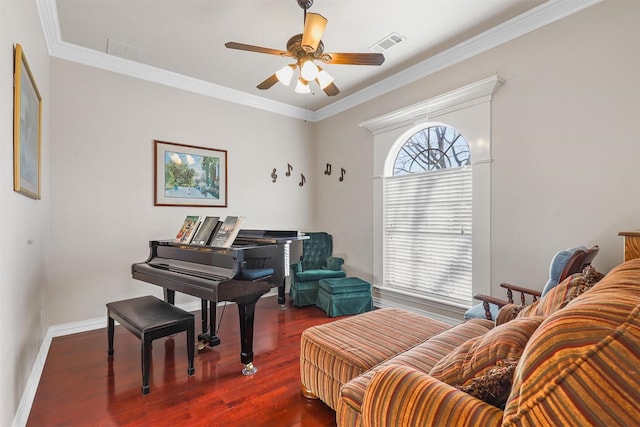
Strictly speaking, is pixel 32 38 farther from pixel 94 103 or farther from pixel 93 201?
pixel 93 201

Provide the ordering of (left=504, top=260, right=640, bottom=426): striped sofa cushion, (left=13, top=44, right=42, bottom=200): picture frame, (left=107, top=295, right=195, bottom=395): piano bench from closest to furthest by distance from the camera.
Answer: (left=504, top=260, right=640, bottom=426): striped sofa cushion
(left=13, top=44, right=42, bottom=200): picture frame
(left=107, top=295, right=195, bottom=395): piano bench

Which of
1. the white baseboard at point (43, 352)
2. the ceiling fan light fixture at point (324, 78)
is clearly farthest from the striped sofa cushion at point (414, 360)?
the ceiling fan light fixture at point (324, 78)

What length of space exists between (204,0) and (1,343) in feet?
8.85

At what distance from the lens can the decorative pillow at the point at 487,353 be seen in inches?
38.9

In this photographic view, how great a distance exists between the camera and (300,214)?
5.14 metres

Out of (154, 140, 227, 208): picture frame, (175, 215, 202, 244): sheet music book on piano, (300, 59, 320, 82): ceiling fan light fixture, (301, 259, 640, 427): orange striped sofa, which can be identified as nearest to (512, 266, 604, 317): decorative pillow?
(301, 259, 640, 427): orange striped sofa

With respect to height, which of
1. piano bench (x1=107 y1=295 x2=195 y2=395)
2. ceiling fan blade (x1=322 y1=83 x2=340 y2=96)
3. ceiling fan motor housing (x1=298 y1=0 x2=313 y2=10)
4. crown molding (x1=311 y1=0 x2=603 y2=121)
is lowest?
piano bench (x1=107 y1=295 x2=195 y2=395)

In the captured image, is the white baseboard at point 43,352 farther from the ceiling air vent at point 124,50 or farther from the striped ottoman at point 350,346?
the ceiling air vent at point 124,50

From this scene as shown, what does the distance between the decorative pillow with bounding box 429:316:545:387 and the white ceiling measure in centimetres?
266

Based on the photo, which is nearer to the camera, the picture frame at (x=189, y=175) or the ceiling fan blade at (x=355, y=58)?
the ceiling fan blade at (x=355, y=58)

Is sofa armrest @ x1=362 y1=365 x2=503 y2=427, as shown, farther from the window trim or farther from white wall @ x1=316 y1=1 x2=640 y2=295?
the window trim

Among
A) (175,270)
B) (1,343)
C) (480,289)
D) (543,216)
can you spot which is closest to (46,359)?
(175,270)

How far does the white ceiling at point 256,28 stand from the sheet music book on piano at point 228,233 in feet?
6.05

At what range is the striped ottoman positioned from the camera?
1745 millimetres
